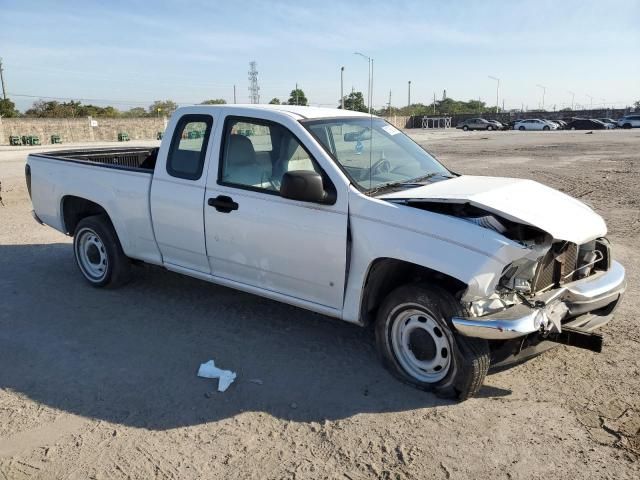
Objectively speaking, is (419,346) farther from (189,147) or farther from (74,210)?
(74,210)

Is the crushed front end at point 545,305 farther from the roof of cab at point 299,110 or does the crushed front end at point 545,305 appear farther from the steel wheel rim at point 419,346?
the roof of cab at point 299,110

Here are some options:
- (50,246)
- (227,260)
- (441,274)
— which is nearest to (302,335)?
(227,260)

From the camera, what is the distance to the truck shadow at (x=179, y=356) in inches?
150

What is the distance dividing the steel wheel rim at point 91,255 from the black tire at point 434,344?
3.43 metres

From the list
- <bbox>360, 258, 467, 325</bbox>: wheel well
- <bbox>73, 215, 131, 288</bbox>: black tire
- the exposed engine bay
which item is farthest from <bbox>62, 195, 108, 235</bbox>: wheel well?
the exposed engine bay

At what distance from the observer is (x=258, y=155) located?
4781mm

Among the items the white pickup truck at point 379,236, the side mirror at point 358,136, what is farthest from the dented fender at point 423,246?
the side mirror at point 358,136

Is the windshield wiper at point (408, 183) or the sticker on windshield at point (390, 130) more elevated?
the sticker on windshield at point (390, 130)

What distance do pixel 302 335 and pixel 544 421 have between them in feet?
6.88

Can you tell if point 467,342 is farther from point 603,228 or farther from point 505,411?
point 603,228

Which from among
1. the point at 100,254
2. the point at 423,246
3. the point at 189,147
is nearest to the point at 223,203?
the point at 189,147

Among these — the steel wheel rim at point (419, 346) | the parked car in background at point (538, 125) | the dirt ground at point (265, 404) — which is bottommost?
the dirt ground at point (265, 404)

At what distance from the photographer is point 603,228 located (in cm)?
418

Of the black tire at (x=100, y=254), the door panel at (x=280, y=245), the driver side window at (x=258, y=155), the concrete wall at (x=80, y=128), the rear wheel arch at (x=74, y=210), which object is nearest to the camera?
the door panel at (x=280, y=245)
